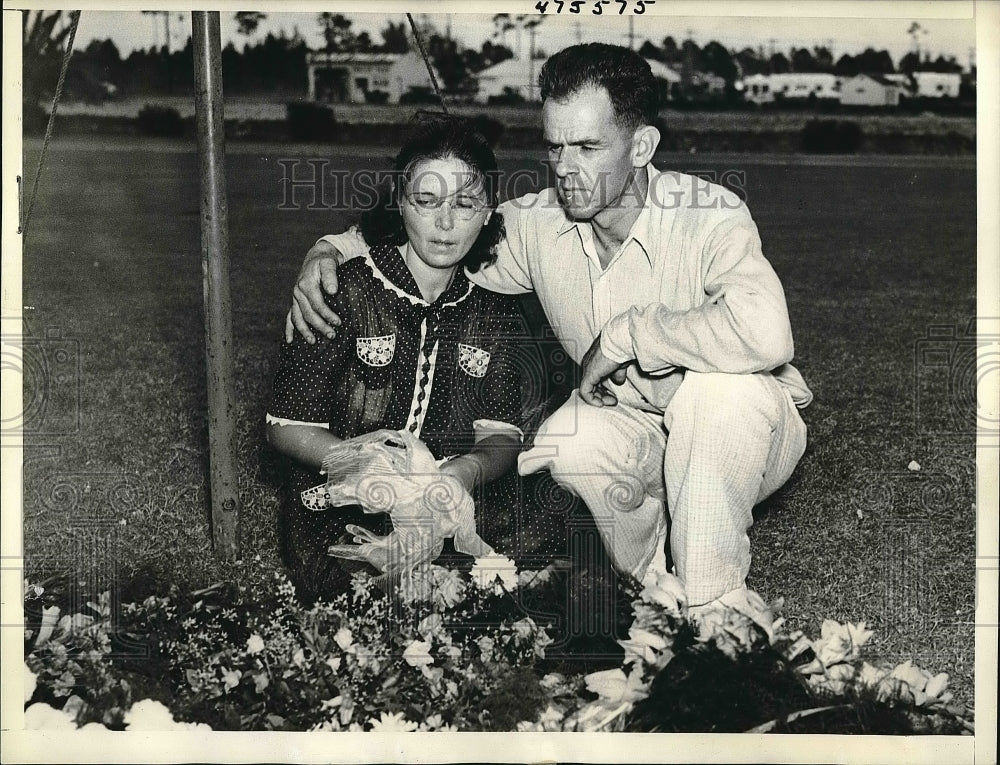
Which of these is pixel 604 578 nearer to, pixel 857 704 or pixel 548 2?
pixel 857 704

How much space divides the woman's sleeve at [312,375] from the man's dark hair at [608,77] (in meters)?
0.74

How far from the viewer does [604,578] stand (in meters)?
3.18

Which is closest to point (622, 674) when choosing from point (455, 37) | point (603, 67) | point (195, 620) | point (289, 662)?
point (289, 662)

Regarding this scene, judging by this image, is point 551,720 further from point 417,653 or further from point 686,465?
point 686,465

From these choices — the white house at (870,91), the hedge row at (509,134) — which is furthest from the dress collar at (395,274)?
the white house at (870,91)

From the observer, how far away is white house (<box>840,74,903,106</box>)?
3.40 m

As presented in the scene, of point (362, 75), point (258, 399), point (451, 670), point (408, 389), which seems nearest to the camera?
point (451, 670)

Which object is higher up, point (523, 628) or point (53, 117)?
point (53, 117)

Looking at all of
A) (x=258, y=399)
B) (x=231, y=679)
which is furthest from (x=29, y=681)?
(x=258, y=399)

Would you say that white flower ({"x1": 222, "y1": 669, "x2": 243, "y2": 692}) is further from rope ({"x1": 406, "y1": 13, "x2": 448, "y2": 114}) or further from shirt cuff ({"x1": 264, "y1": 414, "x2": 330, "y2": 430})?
rope ({"x1": 406, "y1": 13, "x2": 448, "y2": 114})

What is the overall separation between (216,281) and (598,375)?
1.00 meters

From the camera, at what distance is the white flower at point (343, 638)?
310cm

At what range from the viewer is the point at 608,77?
10.0 feet

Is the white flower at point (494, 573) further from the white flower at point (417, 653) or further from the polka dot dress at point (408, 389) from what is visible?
the white flower at point (417, 653)
